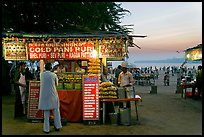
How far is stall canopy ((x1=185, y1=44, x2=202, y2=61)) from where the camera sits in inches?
688

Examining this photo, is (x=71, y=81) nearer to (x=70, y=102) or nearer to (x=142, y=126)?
(x=70, y=102)

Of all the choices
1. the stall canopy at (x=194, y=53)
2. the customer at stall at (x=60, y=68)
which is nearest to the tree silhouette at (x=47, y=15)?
the customer at stall at (x=60, y=68)

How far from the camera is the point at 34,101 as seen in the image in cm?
1051

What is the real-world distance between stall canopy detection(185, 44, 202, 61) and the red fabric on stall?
361 inches

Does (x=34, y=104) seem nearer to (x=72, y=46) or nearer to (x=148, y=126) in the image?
(x=72, y=46)

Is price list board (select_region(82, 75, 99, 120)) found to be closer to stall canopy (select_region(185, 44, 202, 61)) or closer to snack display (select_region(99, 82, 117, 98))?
snack display (select_region(99, 82, 117, 98))

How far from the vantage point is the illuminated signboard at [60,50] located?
34.4ft

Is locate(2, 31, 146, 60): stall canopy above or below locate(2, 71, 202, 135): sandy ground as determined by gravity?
above

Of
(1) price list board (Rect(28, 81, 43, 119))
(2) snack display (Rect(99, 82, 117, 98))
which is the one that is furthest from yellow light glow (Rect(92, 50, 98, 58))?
(1) price list board (Rect(28, 81, 43, 119))

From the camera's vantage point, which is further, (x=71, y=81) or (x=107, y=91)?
(x=71, y=81)

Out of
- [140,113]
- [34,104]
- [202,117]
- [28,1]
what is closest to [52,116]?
[34,104]

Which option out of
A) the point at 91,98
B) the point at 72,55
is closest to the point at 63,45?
the point at 72,55

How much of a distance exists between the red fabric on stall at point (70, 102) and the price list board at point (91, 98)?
0.25 m

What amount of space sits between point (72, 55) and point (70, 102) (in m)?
1.49
